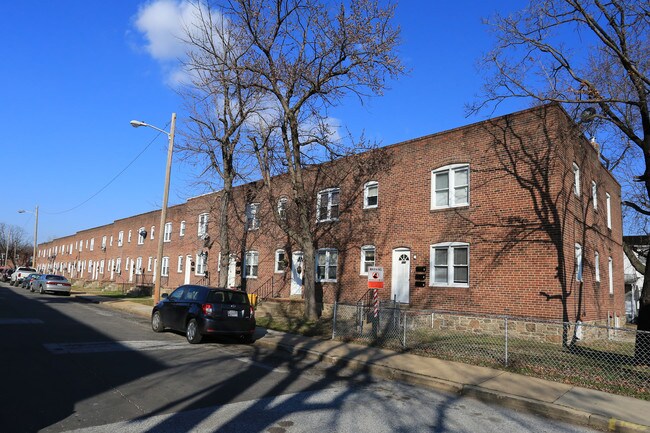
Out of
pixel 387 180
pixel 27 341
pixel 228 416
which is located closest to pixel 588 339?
pixel 387 180

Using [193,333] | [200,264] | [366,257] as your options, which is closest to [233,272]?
[200,264]

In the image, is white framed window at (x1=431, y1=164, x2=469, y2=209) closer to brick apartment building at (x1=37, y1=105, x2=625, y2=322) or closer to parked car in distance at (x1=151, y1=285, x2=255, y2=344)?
brick apartment building at (x1=37, y1=105, x2=625, y2=322)

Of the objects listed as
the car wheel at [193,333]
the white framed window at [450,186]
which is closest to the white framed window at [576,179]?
the white framed window at [450,186]

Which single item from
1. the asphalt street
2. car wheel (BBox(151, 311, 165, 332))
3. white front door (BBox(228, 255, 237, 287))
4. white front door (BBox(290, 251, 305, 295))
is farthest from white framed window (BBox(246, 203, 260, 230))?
the asphalt street

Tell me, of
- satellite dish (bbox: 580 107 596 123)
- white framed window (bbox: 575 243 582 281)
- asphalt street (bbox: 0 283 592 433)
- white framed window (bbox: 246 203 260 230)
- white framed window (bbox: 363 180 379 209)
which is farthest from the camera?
white framed window (bbox: 246 203 260 230)

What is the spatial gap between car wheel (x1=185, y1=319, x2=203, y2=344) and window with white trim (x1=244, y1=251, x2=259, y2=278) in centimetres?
1344

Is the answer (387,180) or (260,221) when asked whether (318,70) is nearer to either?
(387,180)

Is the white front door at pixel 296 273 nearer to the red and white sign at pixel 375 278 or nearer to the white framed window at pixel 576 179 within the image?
the red and white sign at pixel 375 278

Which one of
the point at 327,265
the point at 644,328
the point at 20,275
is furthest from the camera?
the point at 20,275

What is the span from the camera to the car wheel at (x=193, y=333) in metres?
11.9

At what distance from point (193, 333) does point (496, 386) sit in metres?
7.62

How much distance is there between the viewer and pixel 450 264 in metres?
16.3

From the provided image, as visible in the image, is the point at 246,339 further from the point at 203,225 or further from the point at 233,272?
the point at 203,225

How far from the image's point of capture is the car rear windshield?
40.4ft
